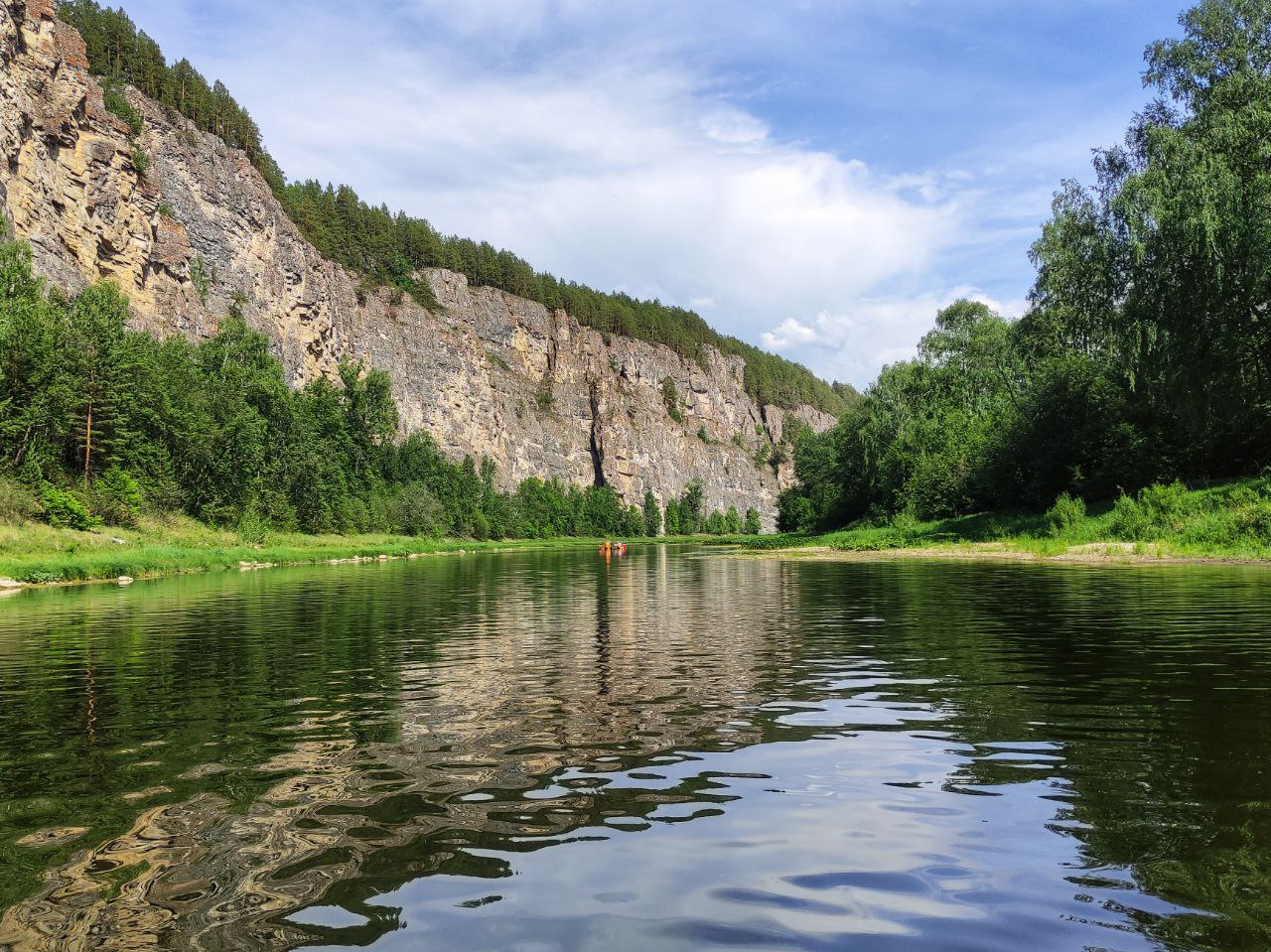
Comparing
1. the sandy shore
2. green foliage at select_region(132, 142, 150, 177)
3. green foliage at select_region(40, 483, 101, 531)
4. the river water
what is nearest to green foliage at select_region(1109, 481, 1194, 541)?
the sandy shore

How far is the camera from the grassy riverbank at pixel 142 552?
41.7m

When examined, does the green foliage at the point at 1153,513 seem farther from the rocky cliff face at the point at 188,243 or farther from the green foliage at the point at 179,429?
the rocky cliff face at the point at 188,243

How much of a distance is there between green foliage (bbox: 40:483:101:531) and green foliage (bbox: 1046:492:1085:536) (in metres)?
61.9

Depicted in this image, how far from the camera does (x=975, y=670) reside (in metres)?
13.6

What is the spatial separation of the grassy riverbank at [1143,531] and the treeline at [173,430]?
2166 inches

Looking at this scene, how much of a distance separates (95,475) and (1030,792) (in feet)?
239

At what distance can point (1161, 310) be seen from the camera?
130ft

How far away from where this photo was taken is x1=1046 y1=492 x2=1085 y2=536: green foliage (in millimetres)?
50344

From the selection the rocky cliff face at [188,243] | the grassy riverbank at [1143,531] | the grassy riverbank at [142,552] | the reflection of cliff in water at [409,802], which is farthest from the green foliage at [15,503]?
the grassy riverbank at [1143,531]

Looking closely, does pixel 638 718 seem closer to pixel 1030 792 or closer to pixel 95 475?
pixel 1030 792

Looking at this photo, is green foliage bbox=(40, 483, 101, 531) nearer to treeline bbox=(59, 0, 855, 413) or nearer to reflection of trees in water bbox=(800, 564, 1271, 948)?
reflection of trees in water bbox=(800, 564, 1271, 948)

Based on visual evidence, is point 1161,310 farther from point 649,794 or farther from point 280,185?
point 280,185

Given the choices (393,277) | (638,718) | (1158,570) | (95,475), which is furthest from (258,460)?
(393,277)

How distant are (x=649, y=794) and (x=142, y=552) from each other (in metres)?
52.7
